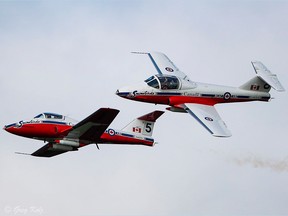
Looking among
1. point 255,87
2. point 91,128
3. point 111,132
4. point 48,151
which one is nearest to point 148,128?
point 111,132

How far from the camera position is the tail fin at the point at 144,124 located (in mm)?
59688

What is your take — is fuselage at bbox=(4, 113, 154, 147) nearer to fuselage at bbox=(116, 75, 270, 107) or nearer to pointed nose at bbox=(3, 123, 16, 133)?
pointed nose at bbox=(3, 123, 16, 133)

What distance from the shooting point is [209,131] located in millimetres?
56688

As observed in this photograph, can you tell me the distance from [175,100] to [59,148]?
30.5 feet

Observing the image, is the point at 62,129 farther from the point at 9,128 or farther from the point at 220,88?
the point at 220,88

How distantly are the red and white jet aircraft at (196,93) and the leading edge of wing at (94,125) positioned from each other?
5555 millimetres

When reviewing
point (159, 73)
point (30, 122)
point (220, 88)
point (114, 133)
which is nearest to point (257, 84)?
point (220, 88)

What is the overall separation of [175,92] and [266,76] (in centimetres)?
689

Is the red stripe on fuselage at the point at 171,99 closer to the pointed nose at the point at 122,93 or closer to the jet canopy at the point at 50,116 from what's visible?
the pointed nose at the point at 122,93

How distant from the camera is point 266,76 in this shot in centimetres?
6319

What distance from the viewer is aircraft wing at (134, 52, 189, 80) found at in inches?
2552

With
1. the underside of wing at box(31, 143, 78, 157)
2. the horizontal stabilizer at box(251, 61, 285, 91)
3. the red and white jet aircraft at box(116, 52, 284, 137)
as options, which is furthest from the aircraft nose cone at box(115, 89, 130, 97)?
the horizontal stabilizer at box(251, 61, 285, 91)

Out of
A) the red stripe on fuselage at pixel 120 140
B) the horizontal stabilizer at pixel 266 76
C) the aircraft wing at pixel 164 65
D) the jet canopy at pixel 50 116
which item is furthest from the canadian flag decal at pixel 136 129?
the horizontal stabilizer at pixel 266 76

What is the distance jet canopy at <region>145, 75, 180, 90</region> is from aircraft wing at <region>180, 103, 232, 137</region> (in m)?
1.66
